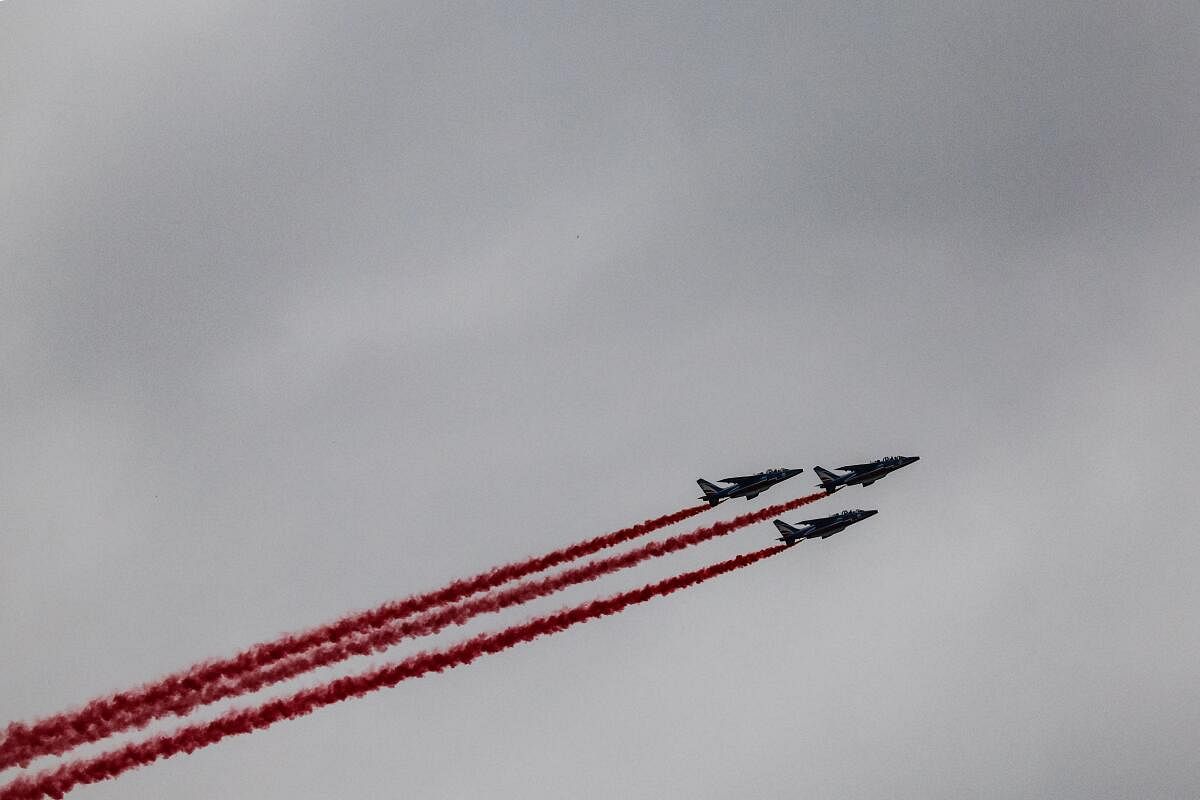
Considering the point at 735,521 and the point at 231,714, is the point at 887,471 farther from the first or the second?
the point at 231,714

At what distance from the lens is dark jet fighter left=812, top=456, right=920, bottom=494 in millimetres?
142875

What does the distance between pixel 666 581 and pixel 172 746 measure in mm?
34529

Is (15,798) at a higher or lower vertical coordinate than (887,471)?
lower

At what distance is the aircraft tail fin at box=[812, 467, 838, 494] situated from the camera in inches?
5615

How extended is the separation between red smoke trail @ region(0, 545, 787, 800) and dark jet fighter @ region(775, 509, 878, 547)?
1361 cm

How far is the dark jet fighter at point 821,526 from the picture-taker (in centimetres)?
13850

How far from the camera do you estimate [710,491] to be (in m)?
137

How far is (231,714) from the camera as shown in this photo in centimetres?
11469

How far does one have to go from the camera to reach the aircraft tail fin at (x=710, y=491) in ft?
448

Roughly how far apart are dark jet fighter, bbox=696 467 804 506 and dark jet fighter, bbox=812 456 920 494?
2446mm

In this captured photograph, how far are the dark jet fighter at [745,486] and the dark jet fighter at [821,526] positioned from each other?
2.90m

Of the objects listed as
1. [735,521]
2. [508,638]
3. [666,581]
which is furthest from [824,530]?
[508,638]

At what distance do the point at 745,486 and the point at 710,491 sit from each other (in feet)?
10.7

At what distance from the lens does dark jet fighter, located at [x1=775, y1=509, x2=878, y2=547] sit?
13850cm
